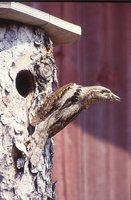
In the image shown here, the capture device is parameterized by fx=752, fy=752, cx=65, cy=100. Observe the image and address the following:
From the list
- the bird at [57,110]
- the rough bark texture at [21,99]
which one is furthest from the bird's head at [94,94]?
the rough bark texture at [21,99]

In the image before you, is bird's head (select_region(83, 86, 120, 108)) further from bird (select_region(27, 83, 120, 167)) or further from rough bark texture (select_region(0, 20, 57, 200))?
rough bark texture (select_region(0, 20, 57, 200))

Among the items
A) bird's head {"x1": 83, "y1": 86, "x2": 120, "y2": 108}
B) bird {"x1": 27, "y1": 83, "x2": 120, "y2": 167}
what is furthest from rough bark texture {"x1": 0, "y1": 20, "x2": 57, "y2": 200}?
bird's head {"x1": 83, "y1": 86, "x2": 120, "y2": 108}

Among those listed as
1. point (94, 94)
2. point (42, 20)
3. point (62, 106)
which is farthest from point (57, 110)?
point (42, 20)

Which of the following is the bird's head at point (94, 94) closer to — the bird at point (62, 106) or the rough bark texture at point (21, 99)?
the bird at point (62, 106)

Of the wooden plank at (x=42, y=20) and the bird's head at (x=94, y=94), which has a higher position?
the wooden plank at (x=42, y=20)

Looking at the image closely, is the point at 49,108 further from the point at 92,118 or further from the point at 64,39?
the point at 92,118
